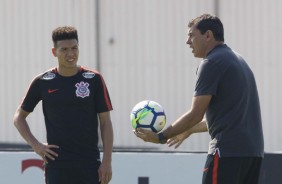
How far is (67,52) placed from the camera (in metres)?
6.56

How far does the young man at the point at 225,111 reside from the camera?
5.90 m

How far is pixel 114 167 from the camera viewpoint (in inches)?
324

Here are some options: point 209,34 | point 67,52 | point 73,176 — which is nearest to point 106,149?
point 73,176

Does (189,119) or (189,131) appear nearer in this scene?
(189,119)

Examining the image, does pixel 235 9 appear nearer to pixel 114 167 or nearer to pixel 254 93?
pixel 114 167

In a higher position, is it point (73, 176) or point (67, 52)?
point (67, 52)

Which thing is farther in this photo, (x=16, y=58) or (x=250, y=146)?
(x=16, y=58)

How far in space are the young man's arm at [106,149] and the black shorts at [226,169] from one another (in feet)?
2.65

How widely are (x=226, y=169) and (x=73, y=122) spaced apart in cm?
116

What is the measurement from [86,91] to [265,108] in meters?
7.31

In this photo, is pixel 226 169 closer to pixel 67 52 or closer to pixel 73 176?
pixel 73 176

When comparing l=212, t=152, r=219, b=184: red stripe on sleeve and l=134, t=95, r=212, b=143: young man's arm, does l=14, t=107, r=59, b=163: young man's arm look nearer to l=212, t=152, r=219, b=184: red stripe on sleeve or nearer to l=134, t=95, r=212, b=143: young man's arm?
l=134, t=95, r=212, b=143: young man's arm

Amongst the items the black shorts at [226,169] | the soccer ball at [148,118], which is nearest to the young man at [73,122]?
the soccer ball at [148,118]

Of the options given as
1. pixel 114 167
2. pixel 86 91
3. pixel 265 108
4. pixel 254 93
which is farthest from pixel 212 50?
pixel 265 108
